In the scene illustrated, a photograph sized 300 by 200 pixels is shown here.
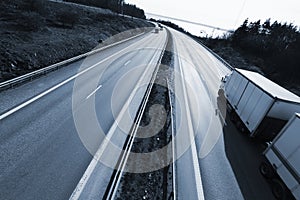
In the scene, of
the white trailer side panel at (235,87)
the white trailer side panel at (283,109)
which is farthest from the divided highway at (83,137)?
the white trailer side panel at (283,109)

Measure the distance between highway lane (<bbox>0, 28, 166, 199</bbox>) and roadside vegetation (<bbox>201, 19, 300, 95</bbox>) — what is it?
30.6 metres

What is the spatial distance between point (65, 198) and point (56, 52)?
53.5 ft

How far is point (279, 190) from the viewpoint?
28.3 feet

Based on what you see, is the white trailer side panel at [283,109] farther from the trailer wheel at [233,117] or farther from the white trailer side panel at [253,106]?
the trailer wheel at [233,117]

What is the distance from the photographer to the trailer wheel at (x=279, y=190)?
828 centimetres

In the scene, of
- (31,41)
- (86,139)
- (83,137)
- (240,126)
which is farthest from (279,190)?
(31,41)

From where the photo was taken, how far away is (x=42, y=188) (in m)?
6.58

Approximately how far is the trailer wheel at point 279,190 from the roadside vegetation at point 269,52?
26.5 meters

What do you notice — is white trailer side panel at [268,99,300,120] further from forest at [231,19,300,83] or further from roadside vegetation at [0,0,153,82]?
forest at [231,19,300,83]

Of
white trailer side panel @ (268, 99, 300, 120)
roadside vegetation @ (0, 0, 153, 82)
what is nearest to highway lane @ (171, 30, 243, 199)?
white trailer side panel @ (268, 99, 300, 120)

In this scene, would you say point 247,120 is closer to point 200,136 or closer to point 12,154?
point 200,136

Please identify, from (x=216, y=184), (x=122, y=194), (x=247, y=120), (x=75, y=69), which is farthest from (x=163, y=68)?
(x=122, y=194)

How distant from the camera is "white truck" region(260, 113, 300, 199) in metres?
7.66

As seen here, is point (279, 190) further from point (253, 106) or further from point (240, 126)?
point (240, 126)
